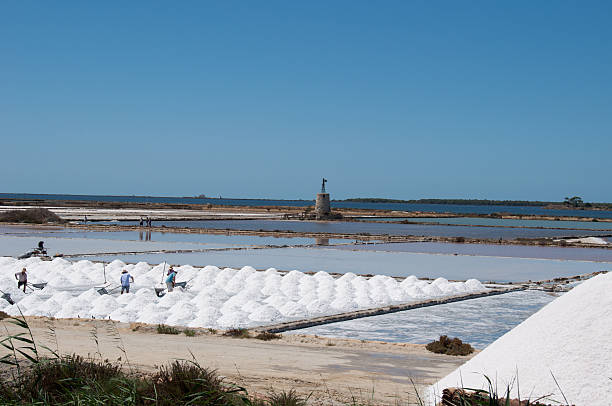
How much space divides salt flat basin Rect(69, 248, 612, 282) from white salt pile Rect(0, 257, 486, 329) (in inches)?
Answer: 127

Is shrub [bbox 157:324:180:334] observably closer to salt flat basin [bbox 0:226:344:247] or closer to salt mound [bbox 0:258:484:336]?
salt mound [bbox 0:258:484:336]

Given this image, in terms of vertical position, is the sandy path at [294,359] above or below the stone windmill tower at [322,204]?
below

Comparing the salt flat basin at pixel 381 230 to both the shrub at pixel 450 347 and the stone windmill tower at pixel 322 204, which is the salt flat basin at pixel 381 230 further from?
the shrub at pixel 450 347

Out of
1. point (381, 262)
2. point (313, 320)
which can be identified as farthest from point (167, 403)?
point (381, 262)

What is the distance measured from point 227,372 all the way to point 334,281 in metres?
8.29

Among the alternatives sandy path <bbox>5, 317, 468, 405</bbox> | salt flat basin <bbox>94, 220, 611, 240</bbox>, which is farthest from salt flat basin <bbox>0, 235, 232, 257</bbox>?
sandy path <bbox>5, 317, 468, 405</bbox>

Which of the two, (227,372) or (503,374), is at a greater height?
(503,374)

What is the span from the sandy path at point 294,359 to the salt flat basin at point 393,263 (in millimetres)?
9327

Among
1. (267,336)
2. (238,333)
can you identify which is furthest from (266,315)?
(267,336)

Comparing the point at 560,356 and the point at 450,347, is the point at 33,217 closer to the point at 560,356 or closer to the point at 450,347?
the point at 450,347

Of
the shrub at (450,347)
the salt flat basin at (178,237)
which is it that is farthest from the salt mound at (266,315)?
the salt flat basin at (178,237)

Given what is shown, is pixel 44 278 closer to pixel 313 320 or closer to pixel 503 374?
pixel 313 320

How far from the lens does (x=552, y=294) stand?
14109mm

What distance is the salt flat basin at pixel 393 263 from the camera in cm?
1831
